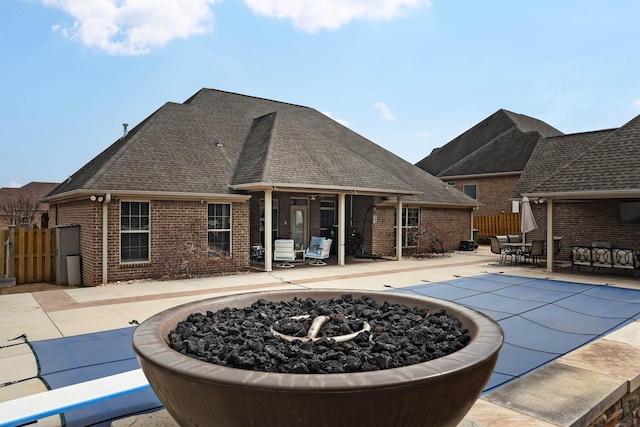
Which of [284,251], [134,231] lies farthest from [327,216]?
[134,231]

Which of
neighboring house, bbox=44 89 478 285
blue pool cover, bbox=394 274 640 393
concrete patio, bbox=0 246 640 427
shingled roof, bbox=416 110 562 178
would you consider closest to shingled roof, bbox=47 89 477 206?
neighboring house, bbox=44 89 478 285

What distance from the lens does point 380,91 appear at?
19.6 metres

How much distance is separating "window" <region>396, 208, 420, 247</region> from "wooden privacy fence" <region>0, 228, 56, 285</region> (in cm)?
1340

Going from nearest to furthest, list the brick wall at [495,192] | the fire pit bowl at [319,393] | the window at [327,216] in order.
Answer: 1. the fire pit bowl at [319,393]
2. the window at [327,216]
3. the brick wall at [495,192]

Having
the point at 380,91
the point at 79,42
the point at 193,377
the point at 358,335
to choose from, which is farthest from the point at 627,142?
the point at 79,42

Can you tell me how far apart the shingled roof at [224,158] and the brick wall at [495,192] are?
30.1ft

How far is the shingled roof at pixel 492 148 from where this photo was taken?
28891 millimetres

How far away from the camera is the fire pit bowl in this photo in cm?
203

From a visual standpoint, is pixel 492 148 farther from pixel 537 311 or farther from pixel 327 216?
pixel 537 311

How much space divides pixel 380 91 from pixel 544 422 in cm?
1771

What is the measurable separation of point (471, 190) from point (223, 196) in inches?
853

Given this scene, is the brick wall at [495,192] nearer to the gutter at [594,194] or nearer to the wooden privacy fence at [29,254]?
the gutter at [594,194]

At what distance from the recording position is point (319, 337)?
325 cm

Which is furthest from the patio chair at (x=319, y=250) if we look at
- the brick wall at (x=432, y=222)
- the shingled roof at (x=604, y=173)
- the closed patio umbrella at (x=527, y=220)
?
the closed patio umbrella at (x=527, y=220)
